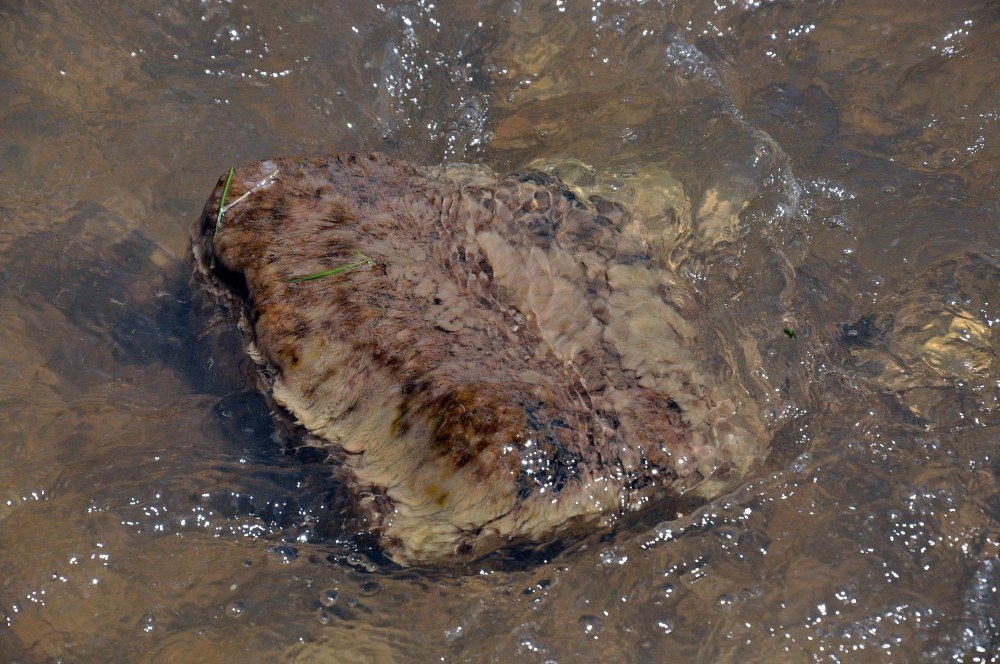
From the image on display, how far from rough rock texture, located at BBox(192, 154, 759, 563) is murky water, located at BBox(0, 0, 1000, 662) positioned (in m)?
0.20

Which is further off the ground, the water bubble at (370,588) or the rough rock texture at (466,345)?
the rough rock texture at (466,345)

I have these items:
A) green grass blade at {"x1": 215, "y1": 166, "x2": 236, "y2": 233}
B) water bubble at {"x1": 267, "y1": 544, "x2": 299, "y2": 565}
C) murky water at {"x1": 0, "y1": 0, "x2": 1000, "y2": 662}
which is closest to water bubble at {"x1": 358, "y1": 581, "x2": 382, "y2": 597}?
murky water at {"x1": 0, "y1": 0, "x2": 1000, "y2": 662}

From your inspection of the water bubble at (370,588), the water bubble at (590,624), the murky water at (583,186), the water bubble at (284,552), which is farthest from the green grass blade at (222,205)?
the water bubble at (590,624)

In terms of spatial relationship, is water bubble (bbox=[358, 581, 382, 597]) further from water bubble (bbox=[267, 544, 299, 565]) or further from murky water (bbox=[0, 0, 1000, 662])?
water bubble (bbox=[267, 544, 299, 565])

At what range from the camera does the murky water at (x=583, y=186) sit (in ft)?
8.39

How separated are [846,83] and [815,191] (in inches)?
32.4

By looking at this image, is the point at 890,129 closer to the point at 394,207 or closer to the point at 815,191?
the point at 815,191

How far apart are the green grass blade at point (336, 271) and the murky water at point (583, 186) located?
441 mm

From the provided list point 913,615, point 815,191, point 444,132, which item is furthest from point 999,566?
point 444,132

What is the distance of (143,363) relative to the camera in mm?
3221

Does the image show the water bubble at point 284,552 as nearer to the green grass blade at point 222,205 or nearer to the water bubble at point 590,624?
the water bubble at point 590,624

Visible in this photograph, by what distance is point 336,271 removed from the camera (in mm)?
2734

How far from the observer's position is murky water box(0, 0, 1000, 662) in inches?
101

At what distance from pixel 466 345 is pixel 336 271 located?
529 mm
